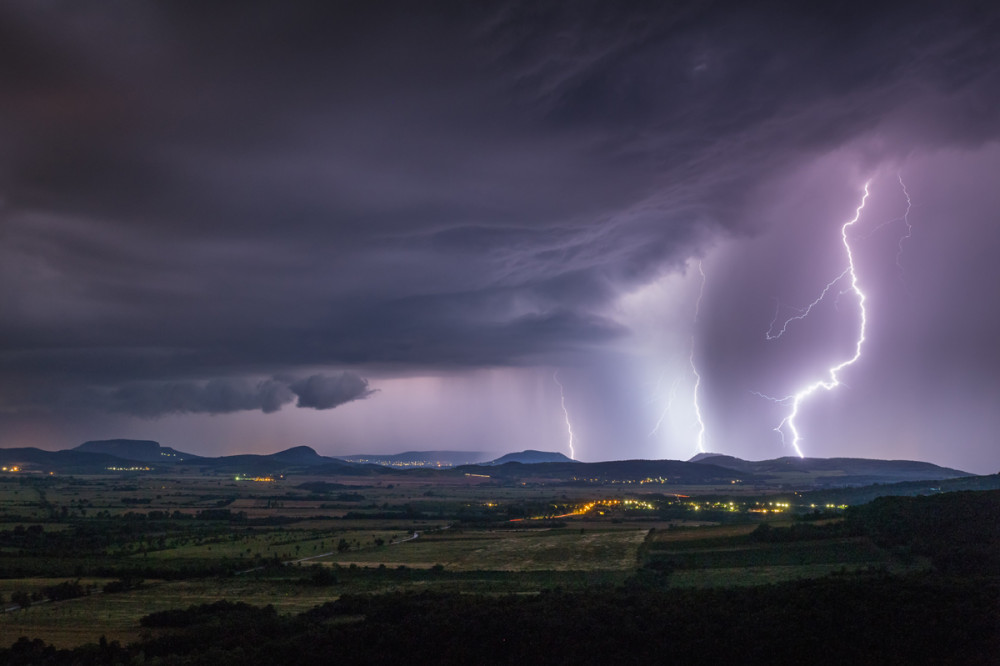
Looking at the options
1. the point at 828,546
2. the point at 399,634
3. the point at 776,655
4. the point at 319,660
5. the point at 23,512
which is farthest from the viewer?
the point at 23,512

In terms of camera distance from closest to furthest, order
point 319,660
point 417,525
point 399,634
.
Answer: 1. point 319,660
2. point 399,634
3. point 417,525

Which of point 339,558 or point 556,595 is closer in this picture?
point 556,595

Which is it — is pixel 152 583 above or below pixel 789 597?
below

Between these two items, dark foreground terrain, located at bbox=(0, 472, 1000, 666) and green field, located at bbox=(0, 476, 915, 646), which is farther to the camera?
green field, located at bbox=(0, 476, 915, 646)

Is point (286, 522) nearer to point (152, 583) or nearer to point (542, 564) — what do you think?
point (152, 583)

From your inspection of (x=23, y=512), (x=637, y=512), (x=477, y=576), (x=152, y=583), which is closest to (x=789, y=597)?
(x=477, y=576)

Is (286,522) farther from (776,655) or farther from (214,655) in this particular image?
(776,655)

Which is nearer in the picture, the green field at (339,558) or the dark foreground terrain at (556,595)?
the dark foreground terrain at (556,595)

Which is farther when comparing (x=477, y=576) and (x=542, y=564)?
(x=542, y=564)

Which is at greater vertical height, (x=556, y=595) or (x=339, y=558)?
(x=556, y=595)
